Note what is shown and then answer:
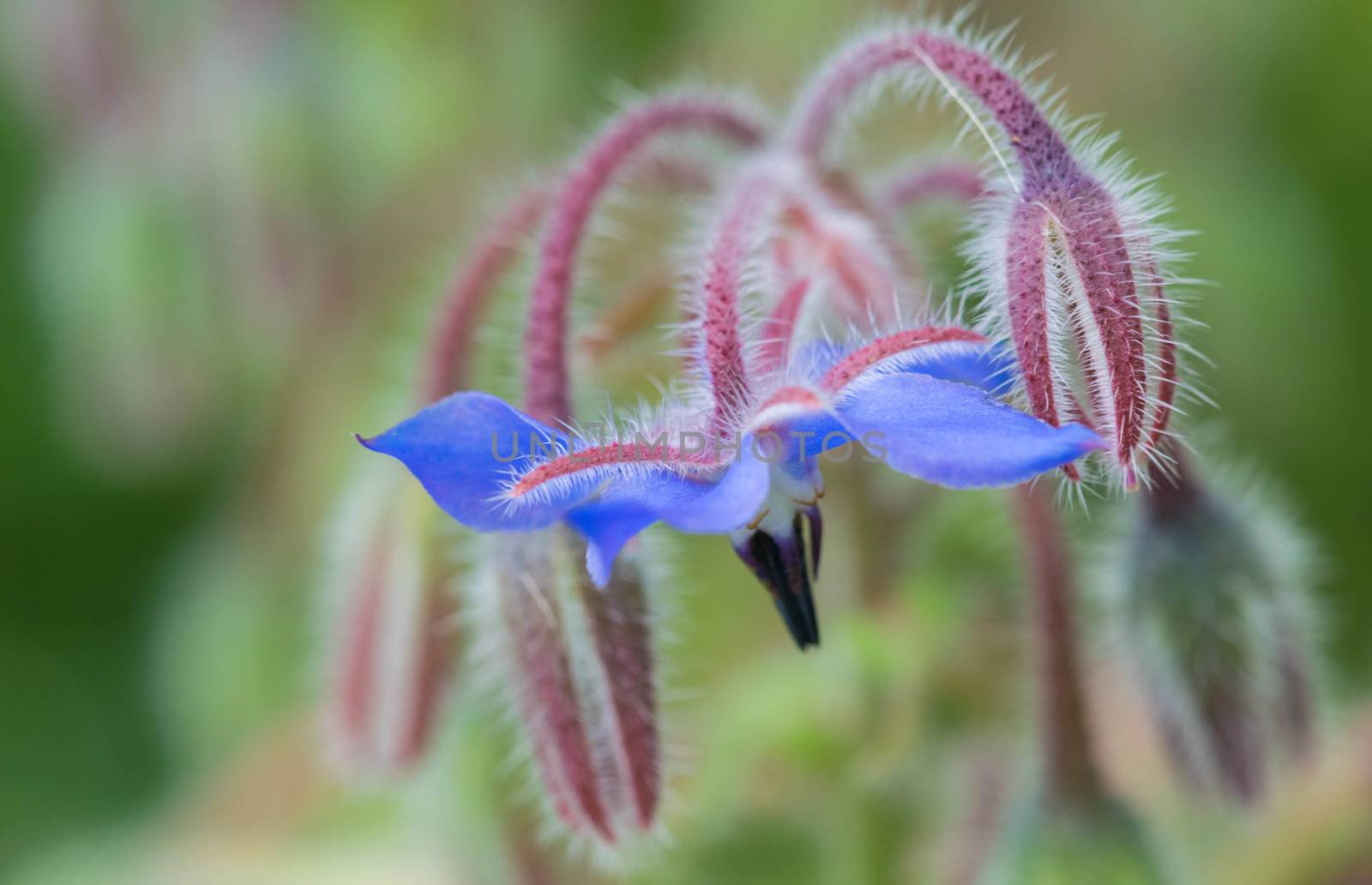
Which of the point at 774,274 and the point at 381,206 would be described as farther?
the point at 381,206

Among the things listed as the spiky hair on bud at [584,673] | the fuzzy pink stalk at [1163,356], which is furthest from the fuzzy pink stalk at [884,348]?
the spiky hair on bud at [584,673]

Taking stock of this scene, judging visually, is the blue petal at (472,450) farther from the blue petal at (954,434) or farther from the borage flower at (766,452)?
the blue petal at (954,434)

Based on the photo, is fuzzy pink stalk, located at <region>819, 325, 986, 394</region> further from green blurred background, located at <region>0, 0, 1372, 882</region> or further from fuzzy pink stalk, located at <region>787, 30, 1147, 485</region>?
green blurred background, located at <region>0, 0, 1372, 882</region>

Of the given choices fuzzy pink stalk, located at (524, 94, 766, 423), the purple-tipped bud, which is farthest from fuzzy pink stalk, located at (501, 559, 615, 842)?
fuzzy pink stalk, located at (524, 94, 766, 423)

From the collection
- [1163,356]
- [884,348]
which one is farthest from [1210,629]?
[884,348]

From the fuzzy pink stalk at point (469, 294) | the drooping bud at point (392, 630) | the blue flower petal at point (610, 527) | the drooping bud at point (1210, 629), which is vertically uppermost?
the fuzzy pink stalk at point (469, 294)

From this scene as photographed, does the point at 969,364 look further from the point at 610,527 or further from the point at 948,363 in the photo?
the point at 610,527
